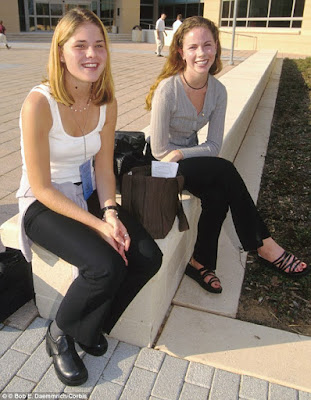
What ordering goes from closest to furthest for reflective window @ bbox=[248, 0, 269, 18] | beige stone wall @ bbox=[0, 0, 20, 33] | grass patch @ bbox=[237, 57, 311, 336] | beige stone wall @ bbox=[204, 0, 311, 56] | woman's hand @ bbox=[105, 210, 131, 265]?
woman's hand @ bbox=[105, 210, 131, 265]
grass patch @ bbox=[237, 57, 311, 336]
beige stone wall @ bbox=[204, 0, 311, 56]
reflective window @ bbox=[248, 0, 269, 18]
beige stone wall @ bbox=[0, 0, 20, 33]

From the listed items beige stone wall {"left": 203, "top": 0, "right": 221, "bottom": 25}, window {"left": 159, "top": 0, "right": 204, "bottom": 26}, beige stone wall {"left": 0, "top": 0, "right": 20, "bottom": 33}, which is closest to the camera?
beige stone wall {"left": 203, "top": 0, "right": 221, "bottom": 25}

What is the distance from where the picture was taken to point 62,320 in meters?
1.98

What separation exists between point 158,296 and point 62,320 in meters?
0.55

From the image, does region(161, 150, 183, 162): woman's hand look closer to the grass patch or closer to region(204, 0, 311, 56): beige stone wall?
the grass patch

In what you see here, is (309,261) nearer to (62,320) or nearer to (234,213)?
(234,213)

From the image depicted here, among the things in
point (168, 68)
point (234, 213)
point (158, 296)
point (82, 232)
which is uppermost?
point (168, 68)

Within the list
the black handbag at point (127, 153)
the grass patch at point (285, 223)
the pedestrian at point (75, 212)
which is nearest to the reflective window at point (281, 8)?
the grass patch at point (285, 223)

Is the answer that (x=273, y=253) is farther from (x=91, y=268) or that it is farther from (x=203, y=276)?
(x=91, y=268)

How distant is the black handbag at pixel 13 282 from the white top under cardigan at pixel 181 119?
3.73ft

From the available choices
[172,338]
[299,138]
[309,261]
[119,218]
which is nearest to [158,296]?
[172,338]

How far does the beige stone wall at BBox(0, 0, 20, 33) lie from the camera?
28562 mm

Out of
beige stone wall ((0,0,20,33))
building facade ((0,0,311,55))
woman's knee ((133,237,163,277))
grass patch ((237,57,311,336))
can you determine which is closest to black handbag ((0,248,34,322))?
woman's knee ((133,237,163,277))

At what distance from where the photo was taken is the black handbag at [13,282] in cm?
231

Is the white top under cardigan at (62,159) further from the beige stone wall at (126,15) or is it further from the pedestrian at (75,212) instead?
the beige stone wall at (126,15)
